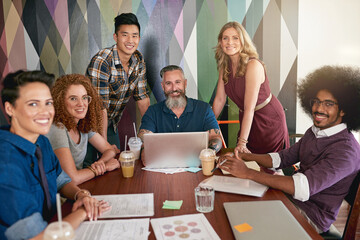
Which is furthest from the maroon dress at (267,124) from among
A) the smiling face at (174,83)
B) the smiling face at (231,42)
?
the smiling face at (174,83)

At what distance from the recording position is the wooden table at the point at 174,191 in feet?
3.98

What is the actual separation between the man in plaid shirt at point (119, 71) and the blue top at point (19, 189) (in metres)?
1.58

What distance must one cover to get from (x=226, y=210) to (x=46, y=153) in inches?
31.0

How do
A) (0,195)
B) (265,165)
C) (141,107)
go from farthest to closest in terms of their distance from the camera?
1. (141,107)
2. (265,165)
3. (0,195)

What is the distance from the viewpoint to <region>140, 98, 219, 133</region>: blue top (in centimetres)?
257

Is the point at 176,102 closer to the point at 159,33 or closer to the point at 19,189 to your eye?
the point at 159,33

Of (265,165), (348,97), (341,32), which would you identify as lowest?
(265,165)

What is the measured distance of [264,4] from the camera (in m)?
3.41

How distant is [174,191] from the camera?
1.50 m

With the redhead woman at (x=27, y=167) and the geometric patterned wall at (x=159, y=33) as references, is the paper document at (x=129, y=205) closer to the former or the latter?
the redhead woman at (x=27, y=167)

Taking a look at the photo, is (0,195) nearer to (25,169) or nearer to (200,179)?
(25,169)

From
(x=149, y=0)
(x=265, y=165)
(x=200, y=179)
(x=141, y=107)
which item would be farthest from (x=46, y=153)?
(x=149, y=0)

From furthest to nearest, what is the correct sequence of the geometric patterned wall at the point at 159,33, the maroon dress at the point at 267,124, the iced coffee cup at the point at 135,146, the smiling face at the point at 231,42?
Result: the geometric patterned wall at the point at 159,33 < the maroon dress at the point at 267,124 < the smiling face at the point at 231,42 < the iced coffee cup at the point at 135,146

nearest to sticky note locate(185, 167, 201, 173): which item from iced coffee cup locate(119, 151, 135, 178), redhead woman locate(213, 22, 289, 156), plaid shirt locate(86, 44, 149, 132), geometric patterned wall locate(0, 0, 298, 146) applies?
iced coffee cup locate(119, 151, 135, 178)
